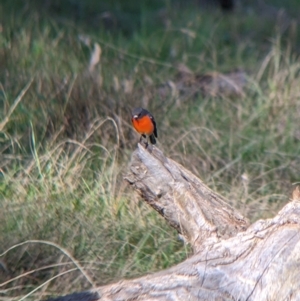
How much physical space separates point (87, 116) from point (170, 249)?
1.52 m

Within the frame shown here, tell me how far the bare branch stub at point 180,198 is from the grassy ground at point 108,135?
426mm

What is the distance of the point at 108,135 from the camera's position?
473cm

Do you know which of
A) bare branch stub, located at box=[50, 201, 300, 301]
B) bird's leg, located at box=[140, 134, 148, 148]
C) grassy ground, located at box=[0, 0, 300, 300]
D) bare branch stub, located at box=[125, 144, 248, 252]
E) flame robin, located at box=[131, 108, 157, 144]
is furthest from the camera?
flame robin, located at box=[131, 108, 157, 144]

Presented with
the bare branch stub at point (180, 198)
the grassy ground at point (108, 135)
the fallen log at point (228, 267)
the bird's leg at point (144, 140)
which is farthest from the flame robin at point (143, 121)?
the fallen log at point (228, 267)

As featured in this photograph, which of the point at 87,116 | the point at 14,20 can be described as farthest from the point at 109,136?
the point at 14,20

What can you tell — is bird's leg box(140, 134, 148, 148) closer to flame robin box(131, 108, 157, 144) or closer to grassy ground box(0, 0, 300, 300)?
flame robin box(131, 108, 157, 144)

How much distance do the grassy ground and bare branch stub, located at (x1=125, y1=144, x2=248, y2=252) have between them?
0.43 m

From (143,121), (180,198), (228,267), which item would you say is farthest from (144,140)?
(228,267)

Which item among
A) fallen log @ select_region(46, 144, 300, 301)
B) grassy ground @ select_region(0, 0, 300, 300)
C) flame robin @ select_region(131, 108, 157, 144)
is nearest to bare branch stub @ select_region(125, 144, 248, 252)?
fallen log @ select_region(46, 144, 300, 301)

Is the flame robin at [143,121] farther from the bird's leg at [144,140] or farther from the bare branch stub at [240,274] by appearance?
the bare branch stub at [240,274]

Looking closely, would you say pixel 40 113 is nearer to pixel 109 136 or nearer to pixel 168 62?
pixel 109 136

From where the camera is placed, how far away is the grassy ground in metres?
3.59

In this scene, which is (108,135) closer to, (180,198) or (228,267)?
(180,198)

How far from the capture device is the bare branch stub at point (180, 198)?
305 centimetres
